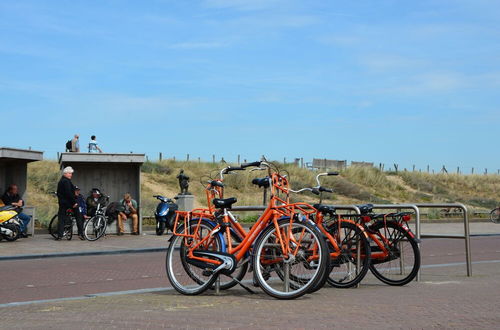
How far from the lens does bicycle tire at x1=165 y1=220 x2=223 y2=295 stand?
929cm

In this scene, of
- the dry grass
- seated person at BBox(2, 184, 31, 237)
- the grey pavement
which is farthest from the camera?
the dry grass

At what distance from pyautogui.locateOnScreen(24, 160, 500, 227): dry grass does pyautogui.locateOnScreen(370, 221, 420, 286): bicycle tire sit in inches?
1347

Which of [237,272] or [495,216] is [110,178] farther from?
[495,216]

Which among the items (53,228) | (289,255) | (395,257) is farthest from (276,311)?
(53,228)

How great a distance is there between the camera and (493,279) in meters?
11.3

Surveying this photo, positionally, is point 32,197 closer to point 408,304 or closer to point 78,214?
point 78,214

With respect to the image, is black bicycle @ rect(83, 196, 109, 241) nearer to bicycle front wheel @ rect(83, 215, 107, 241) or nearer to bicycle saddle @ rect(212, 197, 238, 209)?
bicycle front wheel @ rect(83, 215, 107, 241)

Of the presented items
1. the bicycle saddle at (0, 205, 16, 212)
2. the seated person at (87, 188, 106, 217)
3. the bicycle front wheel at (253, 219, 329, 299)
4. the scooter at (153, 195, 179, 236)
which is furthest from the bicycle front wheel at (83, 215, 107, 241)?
the bicycle front wheel at (253, 219, 329, 299)

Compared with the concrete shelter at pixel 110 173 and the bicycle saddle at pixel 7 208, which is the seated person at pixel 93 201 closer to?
the concrete shelter at pixel 110 173

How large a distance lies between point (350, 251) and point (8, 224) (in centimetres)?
→ 1221

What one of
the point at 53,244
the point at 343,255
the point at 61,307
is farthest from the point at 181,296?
the point at 53,244

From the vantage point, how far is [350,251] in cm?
1003

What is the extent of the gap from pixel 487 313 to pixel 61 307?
4241 millimetres

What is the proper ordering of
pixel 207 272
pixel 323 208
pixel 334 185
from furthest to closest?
pixel 334 185 → pixel 323 208 → pixel 207 272
